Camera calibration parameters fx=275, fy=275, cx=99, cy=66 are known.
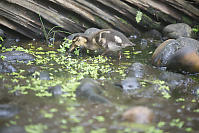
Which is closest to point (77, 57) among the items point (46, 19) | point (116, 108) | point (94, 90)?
point (46, 19)

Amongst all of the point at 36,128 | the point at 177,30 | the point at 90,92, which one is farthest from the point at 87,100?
the point at 177,30

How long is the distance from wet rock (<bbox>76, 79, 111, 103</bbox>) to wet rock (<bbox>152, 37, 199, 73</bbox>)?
2.25 metres

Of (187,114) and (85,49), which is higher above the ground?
(85,49)

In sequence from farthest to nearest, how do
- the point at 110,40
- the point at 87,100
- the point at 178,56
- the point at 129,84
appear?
the point at 110,40
the point at 178,56
the point at 129,84
the point at 87,100

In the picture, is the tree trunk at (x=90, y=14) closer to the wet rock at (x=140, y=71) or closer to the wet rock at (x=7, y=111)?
the wet rock at (x=140, y=71)

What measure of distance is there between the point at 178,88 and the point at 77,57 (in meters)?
2.91

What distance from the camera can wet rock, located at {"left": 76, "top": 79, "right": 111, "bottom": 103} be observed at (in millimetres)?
4613

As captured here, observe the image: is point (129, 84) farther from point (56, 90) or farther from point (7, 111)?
point (7, 111)

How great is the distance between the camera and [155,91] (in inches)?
204

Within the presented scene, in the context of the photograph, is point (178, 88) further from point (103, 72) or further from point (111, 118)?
point (111, 118)

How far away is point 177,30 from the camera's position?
29.9 feet

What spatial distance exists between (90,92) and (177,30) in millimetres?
5390

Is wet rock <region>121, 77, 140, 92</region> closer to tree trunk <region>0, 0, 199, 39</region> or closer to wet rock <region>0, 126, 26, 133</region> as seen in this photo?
wet rock <region>0, 126, 26, 133</region>

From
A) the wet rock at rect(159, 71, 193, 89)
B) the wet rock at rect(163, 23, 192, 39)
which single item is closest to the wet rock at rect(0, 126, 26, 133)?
the wet rock at rect(159, 71, 193, 89)
